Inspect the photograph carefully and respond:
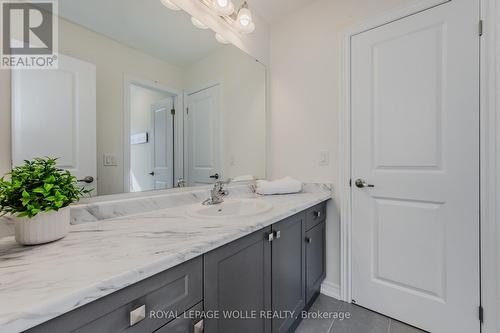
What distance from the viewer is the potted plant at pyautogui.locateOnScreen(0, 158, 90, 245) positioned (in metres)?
0.64

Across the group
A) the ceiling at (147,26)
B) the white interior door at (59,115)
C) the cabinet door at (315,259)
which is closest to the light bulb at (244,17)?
the ceiling at (147,26)

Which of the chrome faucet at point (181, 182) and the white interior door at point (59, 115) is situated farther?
the chrome faucet at point (181, 182)

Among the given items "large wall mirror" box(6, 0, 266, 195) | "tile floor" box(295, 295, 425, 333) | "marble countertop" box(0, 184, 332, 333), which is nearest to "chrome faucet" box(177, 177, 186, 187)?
"large wall mirror" box(6, 0, 266, 195)

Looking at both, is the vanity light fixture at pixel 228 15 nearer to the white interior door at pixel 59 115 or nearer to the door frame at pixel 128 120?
the door frame at pixel 128 120

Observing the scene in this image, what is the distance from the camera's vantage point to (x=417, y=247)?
1375mm

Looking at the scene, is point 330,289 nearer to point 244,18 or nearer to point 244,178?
point 244,178

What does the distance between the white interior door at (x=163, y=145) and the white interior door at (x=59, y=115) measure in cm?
30

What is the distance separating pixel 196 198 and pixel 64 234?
721mm

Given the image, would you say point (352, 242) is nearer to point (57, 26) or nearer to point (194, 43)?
point (194, 43)

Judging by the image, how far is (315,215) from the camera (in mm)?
1550

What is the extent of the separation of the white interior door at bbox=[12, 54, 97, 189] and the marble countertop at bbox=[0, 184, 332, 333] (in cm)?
24

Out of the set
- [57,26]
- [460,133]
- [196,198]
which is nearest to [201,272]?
[196,198]

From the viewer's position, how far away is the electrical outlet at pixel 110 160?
1.03 metres

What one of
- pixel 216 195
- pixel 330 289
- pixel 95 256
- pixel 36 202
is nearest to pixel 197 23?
pixel 216 195
